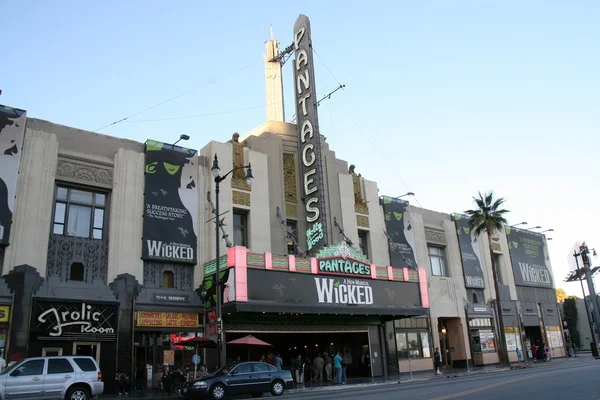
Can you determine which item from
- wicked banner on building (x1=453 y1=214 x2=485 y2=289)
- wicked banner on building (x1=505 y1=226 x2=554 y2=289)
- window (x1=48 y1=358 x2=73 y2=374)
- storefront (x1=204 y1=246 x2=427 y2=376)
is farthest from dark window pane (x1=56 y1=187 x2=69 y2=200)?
wicked banner on building (x1=505 y1=226 x2=554 y2=289)

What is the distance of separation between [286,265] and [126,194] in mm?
9456

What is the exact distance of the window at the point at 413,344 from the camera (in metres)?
38.0

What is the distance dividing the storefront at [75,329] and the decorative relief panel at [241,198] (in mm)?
9513

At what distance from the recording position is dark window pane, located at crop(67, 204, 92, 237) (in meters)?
26.3

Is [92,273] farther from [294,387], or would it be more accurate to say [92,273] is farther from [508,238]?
[508,238]

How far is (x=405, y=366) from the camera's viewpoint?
123 ft

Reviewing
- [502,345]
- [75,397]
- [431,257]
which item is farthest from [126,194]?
[502,345]

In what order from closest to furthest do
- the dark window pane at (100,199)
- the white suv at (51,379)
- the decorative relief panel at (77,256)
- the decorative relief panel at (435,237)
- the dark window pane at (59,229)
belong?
the white suv at (51,379) → the decorative relief panel at (77,256) → the dark window pane at (59,229) → the dark window pane at (100,199) → the decorative relief panel at (435,237)

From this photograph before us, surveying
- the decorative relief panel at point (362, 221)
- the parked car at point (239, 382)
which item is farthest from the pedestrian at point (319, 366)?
the decorative relief panel at point (362, 221)

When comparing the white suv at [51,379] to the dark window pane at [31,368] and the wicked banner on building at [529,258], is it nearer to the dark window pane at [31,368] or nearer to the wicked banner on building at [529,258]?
the dark window pane at [31,368]

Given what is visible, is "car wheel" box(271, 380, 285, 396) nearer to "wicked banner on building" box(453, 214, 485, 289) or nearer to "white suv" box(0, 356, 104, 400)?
"white suv" box(0, 356, 104, 400)

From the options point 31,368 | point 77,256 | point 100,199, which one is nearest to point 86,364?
point 31,368

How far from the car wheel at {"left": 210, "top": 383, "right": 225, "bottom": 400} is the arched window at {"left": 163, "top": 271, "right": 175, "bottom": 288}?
897cm

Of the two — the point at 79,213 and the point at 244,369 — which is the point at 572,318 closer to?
the point at 244,369
